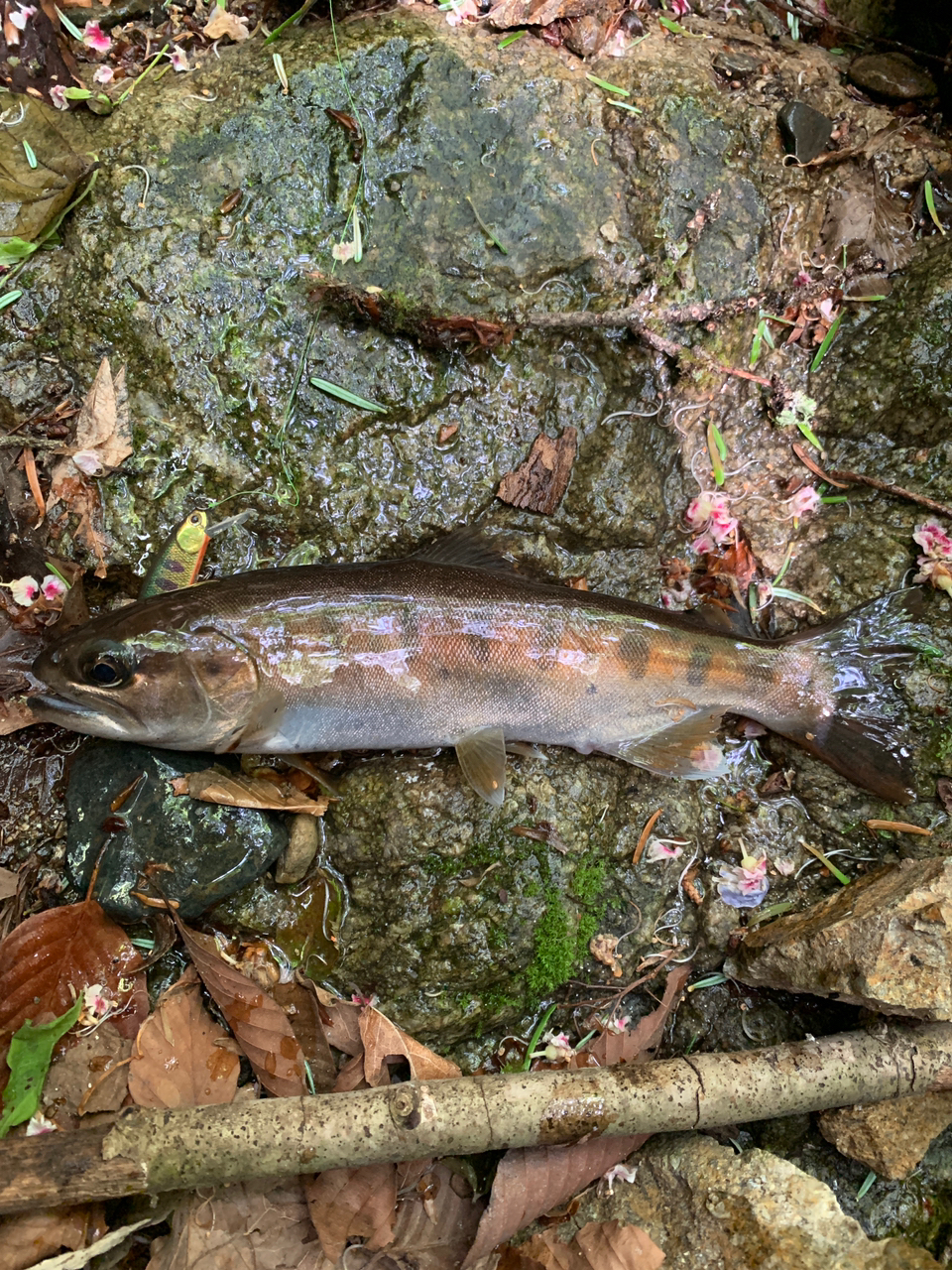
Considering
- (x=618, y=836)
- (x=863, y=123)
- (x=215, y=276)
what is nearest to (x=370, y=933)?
(x=618, y=836)

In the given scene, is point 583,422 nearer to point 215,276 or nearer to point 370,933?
point 215,276

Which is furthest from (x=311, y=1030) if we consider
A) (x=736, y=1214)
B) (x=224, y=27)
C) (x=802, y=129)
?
(x=802, y=129)

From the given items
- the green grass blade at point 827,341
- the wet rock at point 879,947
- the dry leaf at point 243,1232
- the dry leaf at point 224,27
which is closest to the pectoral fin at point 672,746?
the wet rock at point 879,947

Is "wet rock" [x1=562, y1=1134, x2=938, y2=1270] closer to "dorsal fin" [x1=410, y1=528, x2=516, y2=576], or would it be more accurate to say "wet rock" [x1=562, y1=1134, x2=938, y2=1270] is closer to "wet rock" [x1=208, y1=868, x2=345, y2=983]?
"wet rock" [x1=208, y1=868, x2=345, y2=983]

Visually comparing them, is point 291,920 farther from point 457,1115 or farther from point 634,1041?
point 634,1041

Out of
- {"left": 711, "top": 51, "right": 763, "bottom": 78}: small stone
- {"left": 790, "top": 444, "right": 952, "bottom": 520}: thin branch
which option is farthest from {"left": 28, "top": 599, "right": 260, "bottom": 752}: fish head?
{"left": 711, "top": 51, "right": 763, "bottom": 78}: small stone

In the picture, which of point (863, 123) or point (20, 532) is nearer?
point (20, 532)
